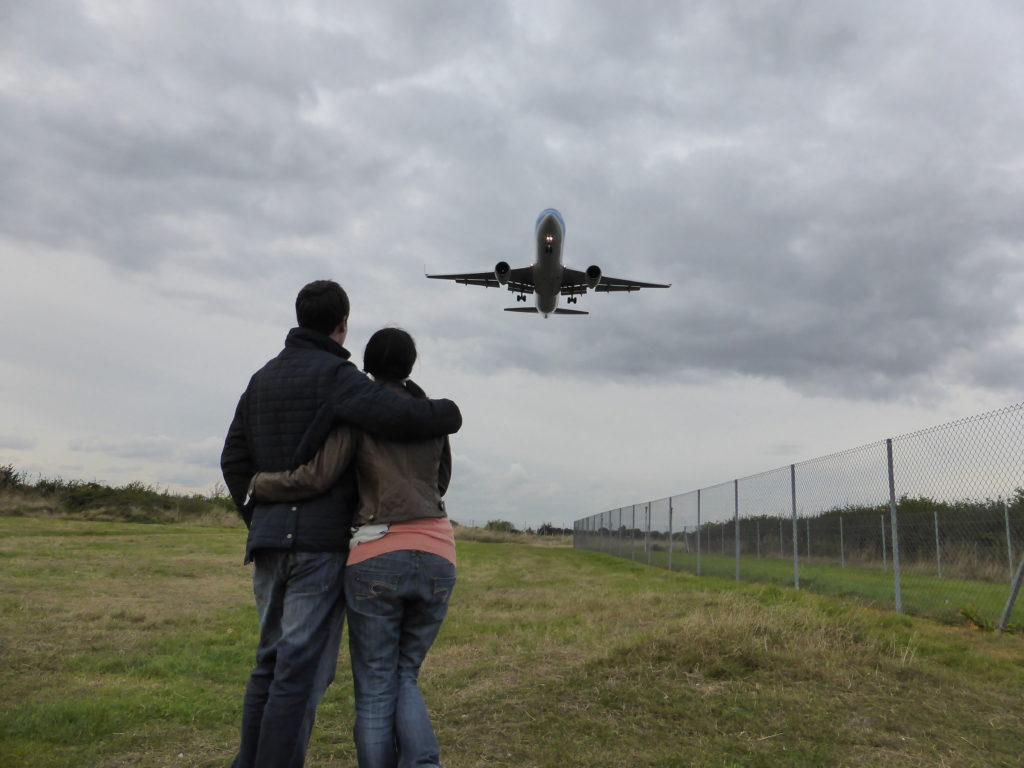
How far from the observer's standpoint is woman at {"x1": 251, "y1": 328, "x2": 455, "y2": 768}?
248 centimetres

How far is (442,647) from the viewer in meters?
6.10

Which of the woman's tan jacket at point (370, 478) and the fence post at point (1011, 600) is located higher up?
the woman's tan jacket at point (370, 478)

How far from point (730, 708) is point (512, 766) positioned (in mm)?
1329

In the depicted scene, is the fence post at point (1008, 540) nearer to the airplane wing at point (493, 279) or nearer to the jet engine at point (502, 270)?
the jet engine at point (502, 270)

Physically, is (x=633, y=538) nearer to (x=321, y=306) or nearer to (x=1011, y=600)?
(x=1011, y=600)

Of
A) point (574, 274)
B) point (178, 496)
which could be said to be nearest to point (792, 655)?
point (574, 274)

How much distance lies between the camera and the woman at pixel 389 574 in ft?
8.13

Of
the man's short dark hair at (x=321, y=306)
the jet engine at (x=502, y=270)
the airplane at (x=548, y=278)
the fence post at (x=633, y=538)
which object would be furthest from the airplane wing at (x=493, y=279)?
the man's short dark hair at (x=321, y=306)

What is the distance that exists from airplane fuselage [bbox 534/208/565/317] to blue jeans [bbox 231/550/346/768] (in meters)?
20.8

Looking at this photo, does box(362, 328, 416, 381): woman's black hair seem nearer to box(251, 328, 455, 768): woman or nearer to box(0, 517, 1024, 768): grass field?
box(251, 328, 455, 768): woman

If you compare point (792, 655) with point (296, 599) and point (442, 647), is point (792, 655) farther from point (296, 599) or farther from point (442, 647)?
point (296, 599)

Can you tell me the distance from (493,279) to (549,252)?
464 cm

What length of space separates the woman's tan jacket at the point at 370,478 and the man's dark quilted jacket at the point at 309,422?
0.05 m

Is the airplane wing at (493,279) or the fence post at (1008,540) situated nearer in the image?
the fence post at (1008,540)
